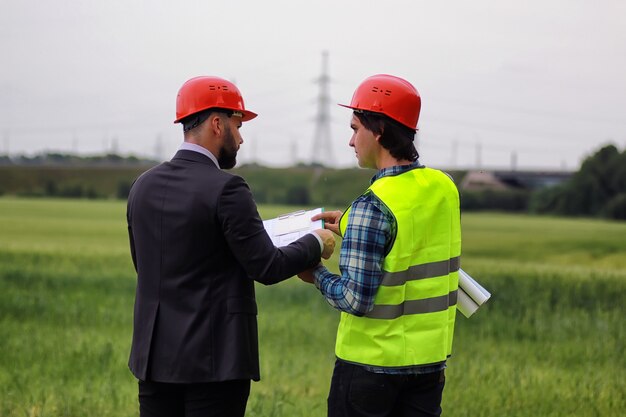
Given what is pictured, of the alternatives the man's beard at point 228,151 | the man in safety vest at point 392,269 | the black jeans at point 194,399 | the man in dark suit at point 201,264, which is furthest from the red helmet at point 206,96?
the black jeans at point 194,399

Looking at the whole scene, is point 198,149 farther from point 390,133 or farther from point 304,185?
point 304,185

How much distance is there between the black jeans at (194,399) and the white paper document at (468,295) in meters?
0.99

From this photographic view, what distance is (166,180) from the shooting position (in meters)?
3.47

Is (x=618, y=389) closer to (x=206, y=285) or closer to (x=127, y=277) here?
(x=206, y=285)

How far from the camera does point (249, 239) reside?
336 centimetres

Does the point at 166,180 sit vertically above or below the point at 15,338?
above

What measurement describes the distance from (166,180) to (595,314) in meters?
9.81

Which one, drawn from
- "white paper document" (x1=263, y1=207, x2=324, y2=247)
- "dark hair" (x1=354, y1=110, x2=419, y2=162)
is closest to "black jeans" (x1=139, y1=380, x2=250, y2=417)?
"white paper document" (x1=263, y1=207, x2=324, y2=247)

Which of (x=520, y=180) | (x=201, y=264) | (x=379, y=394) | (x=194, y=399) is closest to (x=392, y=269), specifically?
(x=379, y=394)

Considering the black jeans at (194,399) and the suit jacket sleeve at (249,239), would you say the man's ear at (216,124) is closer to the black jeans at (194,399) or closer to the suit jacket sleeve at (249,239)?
the suit jacket sleeve at (249,239)

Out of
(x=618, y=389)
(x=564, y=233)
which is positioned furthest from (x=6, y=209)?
(x=618, y=389)

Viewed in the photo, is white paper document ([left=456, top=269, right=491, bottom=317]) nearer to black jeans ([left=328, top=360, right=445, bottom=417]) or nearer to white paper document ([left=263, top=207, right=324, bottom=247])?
black jeans ([left=328, top=360, right=445, bottom=417])

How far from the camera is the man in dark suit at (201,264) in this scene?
11.1 feet

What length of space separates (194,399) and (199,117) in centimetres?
115
